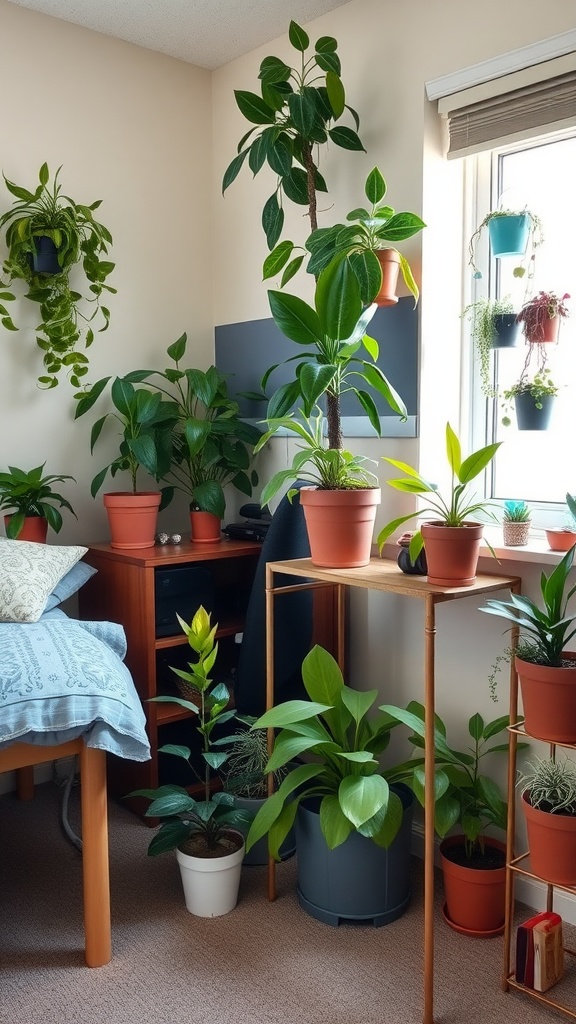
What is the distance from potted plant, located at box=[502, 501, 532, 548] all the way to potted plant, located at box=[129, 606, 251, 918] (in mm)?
806

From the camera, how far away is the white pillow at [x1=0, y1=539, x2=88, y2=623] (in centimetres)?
223

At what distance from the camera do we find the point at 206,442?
283 cm

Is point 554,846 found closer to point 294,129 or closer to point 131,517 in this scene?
point 131,517

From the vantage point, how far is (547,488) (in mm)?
2328

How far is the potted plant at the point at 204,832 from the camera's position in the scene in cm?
215

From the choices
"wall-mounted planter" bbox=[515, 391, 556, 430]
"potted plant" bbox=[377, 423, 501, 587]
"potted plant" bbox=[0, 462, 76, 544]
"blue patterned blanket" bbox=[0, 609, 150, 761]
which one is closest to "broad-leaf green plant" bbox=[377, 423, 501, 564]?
"potted plant" bbox=[377, 423, 501, 587]

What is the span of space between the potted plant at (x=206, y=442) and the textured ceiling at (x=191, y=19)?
999mm

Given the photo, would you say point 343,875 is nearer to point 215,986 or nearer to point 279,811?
point 279,811

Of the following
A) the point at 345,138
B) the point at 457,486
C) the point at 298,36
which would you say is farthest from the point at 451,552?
the point at 298,36

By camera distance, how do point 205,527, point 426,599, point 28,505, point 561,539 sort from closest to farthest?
1. point 426,599
2. point 561,539
3. point 28,505
4. point 205,527

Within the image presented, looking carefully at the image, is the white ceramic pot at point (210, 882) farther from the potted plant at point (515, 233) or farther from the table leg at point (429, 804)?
the potted plant at point (515, 233)

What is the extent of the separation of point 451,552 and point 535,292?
0.85 meters

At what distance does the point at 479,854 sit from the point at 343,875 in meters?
0.36

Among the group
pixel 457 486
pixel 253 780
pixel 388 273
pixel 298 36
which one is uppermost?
pixel 298 36
